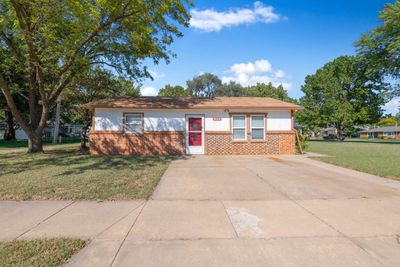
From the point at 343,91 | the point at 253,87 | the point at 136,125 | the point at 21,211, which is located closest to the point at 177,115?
the point at 136,125

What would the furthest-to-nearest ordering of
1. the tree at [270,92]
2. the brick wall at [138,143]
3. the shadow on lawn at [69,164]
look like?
1. the tree at [270,92]
2. the brick wall at [138,143]
3. the shadow on lawn at [69,164]

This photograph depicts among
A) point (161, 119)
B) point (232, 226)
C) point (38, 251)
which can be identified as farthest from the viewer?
point (161, 119)

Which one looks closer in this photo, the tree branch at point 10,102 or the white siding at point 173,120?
the tree branch at point 10,102

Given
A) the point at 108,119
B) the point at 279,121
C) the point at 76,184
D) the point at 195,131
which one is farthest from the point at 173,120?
the point at 76,184

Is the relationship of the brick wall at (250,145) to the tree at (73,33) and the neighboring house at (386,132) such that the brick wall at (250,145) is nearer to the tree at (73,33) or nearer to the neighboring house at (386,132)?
the tree at (73,33)

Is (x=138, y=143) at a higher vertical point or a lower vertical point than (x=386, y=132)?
lower

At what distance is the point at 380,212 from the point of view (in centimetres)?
407

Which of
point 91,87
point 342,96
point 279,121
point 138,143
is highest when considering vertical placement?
point 342,96

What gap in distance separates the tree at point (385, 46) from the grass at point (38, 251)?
29256 mm

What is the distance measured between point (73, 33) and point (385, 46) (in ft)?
107

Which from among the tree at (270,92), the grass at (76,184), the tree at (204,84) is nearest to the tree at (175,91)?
the tree at (204,84)

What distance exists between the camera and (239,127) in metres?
13.1

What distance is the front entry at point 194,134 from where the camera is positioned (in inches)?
509

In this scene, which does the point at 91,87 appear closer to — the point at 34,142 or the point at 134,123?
the point at 34,142
